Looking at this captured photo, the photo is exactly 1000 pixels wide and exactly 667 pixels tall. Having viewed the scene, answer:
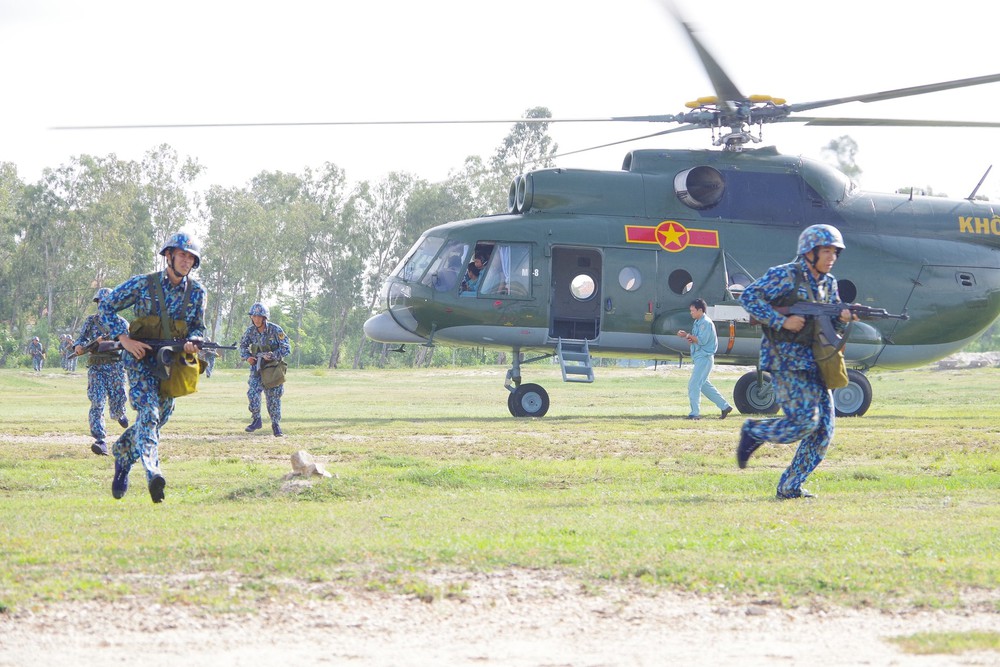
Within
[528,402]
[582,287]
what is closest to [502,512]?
[528,402]

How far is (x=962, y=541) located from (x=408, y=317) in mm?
13879

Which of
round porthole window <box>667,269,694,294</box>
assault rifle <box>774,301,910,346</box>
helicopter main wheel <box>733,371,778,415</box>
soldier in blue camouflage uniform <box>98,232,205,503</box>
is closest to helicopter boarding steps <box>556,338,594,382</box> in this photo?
round porthole window <box>667,269,694,294</box>

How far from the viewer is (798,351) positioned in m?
9.66

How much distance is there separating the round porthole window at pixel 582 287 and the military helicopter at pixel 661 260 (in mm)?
24

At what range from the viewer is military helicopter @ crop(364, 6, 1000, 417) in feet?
66.1

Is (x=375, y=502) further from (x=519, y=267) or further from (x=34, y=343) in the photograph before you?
(x=34, y=343)

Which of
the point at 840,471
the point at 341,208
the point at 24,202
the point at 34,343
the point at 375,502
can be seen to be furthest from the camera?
the point at 341,208

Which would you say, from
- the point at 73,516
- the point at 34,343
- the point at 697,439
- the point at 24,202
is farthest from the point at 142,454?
the point at 24,202

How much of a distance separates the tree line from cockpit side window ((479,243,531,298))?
52122mm

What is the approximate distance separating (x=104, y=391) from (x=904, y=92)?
1159cm

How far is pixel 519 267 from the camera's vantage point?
65.9ft

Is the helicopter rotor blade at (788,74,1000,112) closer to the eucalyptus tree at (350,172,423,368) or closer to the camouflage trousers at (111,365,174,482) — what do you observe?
the camouflage trousers at (111,365,174,482)

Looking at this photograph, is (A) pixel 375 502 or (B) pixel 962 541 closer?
(B) pixel 962 541

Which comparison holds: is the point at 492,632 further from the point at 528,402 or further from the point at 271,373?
the point at 528,402
